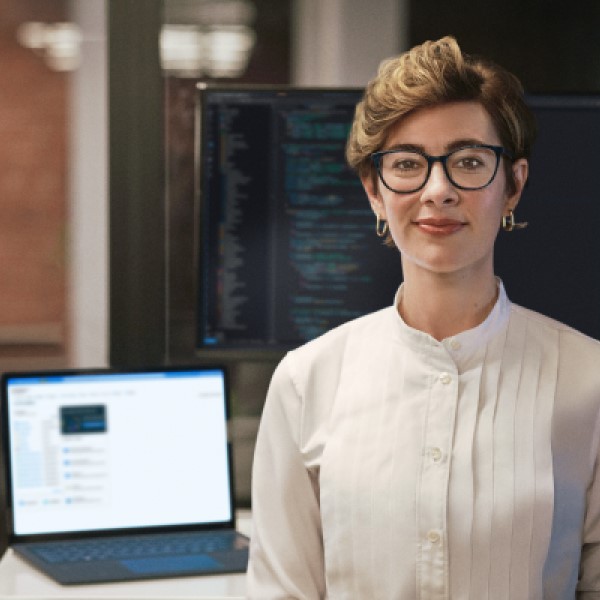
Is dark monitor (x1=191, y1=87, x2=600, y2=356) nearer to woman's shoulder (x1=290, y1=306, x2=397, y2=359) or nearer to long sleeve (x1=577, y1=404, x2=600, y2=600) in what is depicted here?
woman's shoulder (x1=290, y1=306, x2=397, y2=359)

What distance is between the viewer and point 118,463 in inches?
73.6

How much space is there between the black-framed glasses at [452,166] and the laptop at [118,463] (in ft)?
2.56

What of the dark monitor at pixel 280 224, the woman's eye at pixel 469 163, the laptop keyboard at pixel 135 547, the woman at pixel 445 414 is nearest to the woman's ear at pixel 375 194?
the woman at pixel 445 414

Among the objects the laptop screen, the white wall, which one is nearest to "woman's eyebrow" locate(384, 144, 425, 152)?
the laptop screen

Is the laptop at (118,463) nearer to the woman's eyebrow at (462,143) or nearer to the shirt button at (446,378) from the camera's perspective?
the shirt button at (446,378)

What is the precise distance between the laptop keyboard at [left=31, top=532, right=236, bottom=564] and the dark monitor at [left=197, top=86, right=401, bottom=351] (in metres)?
0.35

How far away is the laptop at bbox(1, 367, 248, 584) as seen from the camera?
184 cm

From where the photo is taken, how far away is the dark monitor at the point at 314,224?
1.93 metres

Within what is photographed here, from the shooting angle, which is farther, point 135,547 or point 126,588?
point 135,547

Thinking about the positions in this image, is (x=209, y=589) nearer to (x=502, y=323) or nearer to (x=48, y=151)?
(x=502, y=323)

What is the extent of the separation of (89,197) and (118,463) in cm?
59

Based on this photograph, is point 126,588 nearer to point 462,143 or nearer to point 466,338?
point 466,338

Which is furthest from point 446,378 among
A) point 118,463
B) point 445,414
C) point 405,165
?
point 118,463

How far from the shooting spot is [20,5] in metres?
2.42
